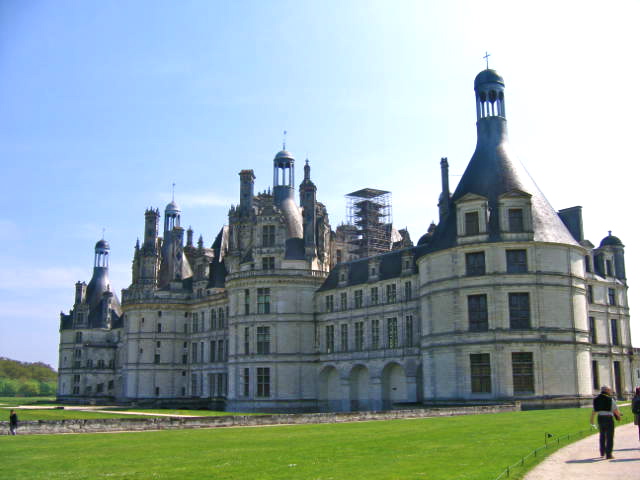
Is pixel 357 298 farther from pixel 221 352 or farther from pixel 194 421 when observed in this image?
pixel 194 421

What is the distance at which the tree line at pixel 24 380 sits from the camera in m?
160

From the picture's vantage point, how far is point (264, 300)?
62.6m

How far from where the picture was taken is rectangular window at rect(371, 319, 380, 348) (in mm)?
56531

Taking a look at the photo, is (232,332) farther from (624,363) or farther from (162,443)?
(162,443)

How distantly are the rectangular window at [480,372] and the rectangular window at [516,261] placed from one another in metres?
5.95

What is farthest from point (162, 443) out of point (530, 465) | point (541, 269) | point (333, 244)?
point (333, 244)

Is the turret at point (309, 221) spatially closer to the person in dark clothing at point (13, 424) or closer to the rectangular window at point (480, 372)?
the rectangular window at point (480, 372)

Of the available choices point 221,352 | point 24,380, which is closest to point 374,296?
→ point 221,352

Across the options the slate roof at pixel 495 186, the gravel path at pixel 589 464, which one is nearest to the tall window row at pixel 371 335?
the slate roof at pixel 495 186

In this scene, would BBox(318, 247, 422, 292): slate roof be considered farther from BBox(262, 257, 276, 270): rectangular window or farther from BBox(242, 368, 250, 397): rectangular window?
BBox(242, 368, 250, 397): rectangular window

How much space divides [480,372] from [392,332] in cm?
1034

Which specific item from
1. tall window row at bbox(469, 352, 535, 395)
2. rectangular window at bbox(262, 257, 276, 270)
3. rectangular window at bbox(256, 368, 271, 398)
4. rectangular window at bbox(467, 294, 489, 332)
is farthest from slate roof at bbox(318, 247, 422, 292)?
tall window row at bbox(469, 352, 535, 395)

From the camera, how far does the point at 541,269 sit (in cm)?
4656

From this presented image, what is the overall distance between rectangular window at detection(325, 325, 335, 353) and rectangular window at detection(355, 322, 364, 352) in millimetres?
3084
